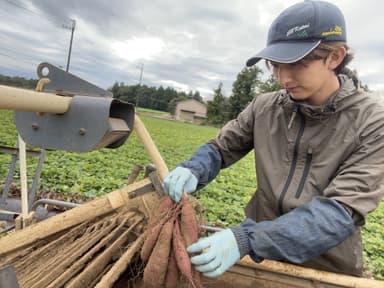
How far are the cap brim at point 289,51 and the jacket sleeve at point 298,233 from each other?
0.62 metres

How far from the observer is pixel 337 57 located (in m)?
1.53

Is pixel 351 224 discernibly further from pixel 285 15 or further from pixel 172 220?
pixel 285 15

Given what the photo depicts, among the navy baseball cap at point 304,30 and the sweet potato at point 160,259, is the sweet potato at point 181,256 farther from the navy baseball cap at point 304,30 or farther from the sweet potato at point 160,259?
the navy baseball cap at point 304,30

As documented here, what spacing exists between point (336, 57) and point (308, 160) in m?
0.49

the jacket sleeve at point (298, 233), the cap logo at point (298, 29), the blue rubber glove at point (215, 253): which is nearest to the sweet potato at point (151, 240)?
the blue rubber glove at point (215, 253)

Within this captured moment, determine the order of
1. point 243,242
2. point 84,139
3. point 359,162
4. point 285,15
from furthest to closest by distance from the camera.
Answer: point 285,15
point 359,162
point 243,242
point 84,139

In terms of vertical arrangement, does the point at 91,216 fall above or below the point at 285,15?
below

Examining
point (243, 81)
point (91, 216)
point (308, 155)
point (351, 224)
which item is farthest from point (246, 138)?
point (243, 81)

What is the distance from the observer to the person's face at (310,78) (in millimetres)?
1475

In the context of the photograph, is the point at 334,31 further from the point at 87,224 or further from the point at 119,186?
the point at 119,186

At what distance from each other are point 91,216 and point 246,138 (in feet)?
3.33

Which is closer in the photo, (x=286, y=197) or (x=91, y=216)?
(x=91, y=216)

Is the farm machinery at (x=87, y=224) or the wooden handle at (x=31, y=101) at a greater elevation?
the wooden handle at (x=31, y=101)

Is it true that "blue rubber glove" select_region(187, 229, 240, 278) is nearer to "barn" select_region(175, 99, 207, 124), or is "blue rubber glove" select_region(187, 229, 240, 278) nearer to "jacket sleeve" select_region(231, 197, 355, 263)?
"jacket sleeve" select_region(231, 197, 355, 263)
